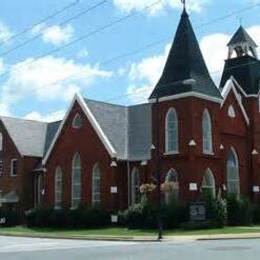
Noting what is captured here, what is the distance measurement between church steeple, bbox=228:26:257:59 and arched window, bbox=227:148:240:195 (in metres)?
10.3

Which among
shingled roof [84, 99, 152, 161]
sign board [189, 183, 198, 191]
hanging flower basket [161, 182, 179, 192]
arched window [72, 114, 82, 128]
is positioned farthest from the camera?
arched window [72, 114, 82, 128]

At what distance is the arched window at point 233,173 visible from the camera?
51.1 metres

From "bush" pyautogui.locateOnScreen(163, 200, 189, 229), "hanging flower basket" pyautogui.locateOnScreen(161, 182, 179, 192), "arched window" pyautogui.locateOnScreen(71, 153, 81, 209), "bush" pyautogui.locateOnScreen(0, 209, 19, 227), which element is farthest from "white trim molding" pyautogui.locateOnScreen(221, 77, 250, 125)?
"bush" pyautogui.locateOnScreen(0, 209, 19, 227)

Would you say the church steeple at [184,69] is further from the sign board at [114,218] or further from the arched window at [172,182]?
the sign board at [114,218]

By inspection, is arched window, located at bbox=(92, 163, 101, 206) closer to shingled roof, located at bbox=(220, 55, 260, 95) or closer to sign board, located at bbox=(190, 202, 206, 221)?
sign board, located at bbox=(190, 202, 206, 221)

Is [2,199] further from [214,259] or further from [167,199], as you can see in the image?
[214,259]

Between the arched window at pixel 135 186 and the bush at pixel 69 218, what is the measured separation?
2.98 metres

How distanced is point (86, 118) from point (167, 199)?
1130 centimetres

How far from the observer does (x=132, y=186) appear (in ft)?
169

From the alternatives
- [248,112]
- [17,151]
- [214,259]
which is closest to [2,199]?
[17,151]

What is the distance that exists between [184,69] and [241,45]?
11263mm

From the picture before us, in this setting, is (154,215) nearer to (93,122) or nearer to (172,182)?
(172,182)

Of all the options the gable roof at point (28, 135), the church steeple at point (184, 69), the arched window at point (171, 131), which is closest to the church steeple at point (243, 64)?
the church steeple at point (184, 69)

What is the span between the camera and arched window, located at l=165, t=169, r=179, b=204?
46156 mm
